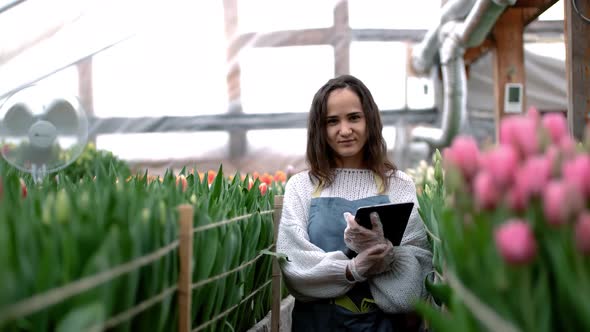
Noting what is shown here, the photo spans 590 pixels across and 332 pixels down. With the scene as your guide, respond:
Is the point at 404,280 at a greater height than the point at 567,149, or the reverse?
the point at 567,149

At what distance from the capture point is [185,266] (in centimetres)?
159

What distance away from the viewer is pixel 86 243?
3.98 ft

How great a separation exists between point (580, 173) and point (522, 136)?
0.15 meters

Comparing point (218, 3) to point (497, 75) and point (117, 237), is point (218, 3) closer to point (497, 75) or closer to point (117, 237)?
point (497, 75)

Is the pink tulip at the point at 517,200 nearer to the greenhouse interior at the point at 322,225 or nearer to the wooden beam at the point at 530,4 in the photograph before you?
the greenhouse interior at the point at 322,225

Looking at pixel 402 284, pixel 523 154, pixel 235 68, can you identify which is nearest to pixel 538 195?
pixel 523 154

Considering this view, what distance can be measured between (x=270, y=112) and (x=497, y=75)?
326cm

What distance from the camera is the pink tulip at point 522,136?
105 cm

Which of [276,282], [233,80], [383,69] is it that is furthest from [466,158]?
[383,69]

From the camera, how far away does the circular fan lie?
3.33 metres

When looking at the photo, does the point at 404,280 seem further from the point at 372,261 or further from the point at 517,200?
the point at 517,200

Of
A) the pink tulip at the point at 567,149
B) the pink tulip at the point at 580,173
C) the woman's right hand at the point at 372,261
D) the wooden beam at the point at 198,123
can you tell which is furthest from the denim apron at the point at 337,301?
the wooden beam at the point at 198,123

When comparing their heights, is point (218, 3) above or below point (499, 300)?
above

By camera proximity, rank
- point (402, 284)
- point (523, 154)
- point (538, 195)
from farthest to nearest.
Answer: point (402, 284) < point (523, 154) < point (538, 195)
